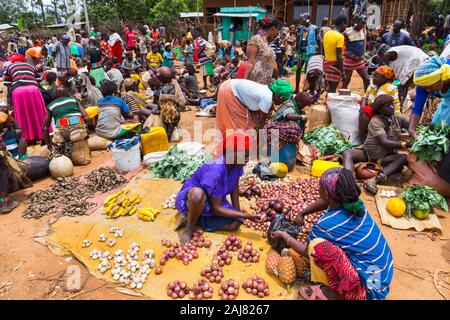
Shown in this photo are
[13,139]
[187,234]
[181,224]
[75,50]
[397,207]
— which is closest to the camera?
[187,234]

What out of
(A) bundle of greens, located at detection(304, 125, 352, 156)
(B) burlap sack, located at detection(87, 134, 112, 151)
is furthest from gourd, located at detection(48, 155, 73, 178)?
(A) bundle of greens, located at detection(304, 125, 352, 156)

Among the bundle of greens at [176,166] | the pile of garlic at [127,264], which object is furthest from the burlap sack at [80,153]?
the pile of garlic at [127,264]

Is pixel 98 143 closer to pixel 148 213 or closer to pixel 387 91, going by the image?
pixel 148 213

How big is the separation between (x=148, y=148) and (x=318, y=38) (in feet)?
19.8

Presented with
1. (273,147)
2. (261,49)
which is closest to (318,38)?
(261,49)

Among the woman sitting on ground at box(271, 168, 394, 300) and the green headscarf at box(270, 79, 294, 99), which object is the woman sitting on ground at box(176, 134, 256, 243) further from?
the woman sitting on ground at box(271, 168, 394, 300)

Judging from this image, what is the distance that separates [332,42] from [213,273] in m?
5.19

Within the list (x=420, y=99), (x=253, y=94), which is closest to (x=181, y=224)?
(x=253, y=94)

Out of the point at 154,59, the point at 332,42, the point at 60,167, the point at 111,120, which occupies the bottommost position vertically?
the point at 60,167

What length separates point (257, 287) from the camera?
264 cm

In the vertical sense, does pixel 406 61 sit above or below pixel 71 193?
above

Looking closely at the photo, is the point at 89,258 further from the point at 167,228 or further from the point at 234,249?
the point at 234,249

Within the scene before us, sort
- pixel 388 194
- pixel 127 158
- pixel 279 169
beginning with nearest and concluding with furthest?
pixel 388 194
pixel 279 169
pixel 127 158

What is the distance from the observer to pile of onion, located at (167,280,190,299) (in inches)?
104
